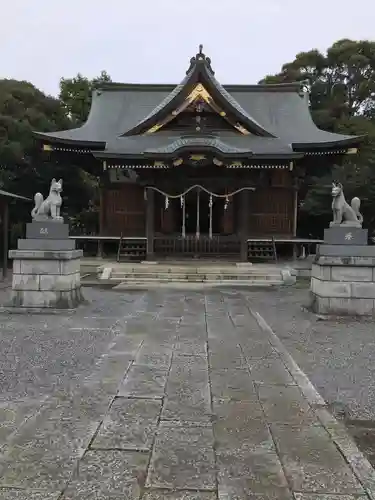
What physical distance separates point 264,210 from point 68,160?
26.9 feet

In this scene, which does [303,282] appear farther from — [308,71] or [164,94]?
[308,71]

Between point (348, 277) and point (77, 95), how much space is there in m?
27.6

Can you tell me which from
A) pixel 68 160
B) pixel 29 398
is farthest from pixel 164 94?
pixel 29 398

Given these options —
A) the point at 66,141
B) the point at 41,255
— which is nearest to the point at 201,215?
the point at 66,141

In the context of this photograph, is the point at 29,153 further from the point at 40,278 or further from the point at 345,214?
the point at 345,214

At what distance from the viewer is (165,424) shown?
339 cm

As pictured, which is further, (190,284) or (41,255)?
(190,284)

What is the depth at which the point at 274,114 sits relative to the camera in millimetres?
22281

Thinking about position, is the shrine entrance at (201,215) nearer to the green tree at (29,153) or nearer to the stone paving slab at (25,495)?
the green tree at (29,153)

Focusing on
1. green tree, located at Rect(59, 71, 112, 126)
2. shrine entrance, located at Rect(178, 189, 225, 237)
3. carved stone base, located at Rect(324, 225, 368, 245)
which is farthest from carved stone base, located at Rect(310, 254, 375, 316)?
green tree, located at Rect(59, 71, 112, 126)

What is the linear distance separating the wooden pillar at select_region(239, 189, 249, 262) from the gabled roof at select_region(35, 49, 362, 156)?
5.53 feet

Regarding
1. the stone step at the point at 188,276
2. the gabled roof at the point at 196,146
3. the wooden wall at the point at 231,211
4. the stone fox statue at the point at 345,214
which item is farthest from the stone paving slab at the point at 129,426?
the wooden wall at the point at 231,211

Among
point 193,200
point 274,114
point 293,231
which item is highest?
point 274,114

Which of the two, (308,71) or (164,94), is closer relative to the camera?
(164,94)
